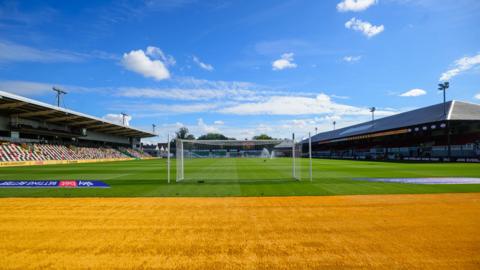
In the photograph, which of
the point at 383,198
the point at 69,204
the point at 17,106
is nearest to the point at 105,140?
the point at 17,106

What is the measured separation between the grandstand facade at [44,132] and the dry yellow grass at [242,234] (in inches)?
1299

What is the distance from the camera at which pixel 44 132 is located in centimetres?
4588

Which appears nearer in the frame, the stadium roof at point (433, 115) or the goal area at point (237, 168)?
the goal area at point (237, 168)

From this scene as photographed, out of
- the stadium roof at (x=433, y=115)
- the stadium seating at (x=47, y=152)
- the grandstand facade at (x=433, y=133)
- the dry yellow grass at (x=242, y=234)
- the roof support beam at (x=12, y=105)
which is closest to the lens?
the dry yellow grass at (x=242, y=234)

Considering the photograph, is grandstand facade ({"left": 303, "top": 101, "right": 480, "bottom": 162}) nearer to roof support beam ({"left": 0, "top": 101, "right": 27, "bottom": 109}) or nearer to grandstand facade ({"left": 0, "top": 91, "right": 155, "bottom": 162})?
grandstand facade ({"left": 0, "top": 91, "right": 155, "bottom": 162})

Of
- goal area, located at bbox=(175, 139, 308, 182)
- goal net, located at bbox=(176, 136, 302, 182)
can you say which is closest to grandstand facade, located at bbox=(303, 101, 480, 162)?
goal area, located at bbox=(175, 139, 308, 182)

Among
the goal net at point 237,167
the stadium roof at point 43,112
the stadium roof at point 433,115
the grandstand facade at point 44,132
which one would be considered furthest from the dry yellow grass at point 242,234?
the stadium roof at point 433,115

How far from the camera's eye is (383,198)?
1041 cm

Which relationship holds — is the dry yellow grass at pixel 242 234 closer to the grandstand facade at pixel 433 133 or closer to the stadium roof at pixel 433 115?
the grandstand facade at pixel 433 133

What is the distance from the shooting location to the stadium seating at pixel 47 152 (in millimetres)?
36406

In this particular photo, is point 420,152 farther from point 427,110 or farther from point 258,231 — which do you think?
point 258,231

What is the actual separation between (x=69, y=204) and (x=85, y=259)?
5.72m

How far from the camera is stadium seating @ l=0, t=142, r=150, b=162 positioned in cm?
3641

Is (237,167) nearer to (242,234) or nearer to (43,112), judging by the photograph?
(242,234)
